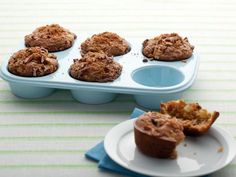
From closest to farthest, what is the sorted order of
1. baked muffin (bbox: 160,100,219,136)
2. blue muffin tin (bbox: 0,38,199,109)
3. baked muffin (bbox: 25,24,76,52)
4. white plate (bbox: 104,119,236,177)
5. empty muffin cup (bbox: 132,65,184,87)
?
white plate (bbox: 104,119,236,177)
baked muffin (bbox: 160,100,219,136)
blue muffin tin (bbox: 0,38,199,109)
empty muffin cup (bbox: 132,65,184,87)
baked muffin (bbox: 25,24,76,52)

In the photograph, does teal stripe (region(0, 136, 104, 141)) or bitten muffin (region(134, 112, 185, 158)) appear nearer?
bitten muffin (region(134, 112, 185, 158))

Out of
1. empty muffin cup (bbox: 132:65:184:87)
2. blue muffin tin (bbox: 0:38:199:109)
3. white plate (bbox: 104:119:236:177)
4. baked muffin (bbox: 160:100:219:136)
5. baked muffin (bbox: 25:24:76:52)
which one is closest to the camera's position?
white plate (bbox: 104:119:236:177)

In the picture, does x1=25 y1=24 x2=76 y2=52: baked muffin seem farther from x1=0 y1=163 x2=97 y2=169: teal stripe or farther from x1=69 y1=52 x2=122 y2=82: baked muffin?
x1=0 y1=163 x2=97 y2=169: teal stripe

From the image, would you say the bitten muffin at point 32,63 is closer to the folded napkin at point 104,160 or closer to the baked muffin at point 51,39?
the baked muffin at point 51,39

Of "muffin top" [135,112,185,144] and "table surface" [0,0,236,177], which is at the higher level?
"muffin top" [135,112,185,144]

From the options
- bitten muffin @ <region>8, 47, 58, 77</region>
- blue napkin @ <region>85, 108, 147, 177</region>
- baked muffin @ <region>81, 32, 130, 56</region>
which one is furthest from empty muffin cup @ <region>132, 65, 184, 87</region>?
blue napkin @ <region>85, 108, 147, 177</region>

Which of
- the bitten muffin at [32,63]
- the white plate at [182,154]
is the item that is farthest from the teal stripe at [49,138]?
the bitten muffin at [32,63]

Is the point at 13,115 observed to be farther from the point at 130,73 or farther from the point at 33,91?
the point at 130,73

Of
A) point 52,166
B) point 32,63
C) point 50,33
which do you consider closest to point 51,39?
point 50,33
